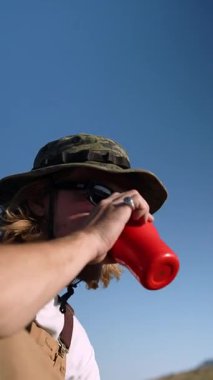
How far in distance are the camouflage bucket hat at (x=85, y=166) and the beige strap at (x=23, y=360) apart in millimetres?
1077

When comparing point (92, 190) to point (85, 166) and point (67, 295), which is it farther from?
point (67, 295)

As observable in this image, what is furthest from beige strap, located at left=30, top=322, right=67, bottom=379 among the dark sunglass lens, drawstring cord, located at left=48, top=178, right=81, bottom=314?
the dark sunglass lens

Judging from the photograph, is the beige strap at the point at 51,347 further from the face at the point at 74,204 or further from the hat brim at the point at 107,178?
the hat brim at the point at 107,178

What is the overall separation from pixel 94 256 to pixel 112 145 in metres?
1.78

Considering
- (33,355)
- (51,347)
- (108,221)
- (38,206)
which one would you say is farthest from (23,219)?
(108,221)

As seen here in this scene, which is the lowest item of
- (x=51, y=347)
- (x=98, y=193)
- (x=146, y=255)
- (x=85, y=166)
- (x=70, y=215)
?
(x=51, y=347)

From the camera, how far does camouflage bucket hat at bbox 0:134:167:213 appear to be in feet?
10.1

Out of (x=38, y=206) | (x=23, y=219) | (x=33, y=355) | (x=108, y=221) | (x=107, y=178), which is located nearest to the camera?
(x=108, y=221)

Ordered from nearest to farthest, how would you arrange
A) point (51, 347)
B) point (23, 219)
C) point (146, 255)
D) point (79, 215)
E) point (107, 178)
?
point (146, 255) < point (51, 347) < point (79, 215) < point (107, 178) < point (23, 219)

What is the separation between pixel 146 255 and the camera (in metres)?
2.23

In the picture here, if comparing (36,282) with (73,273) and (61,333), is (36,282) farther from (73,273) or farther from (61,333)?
(61,333)

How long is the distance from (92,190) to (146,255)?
82 cm

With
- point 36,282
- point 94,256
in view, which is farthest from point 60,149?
point 36,282

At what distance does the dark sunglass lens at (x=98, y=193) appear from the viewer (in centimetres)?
288
